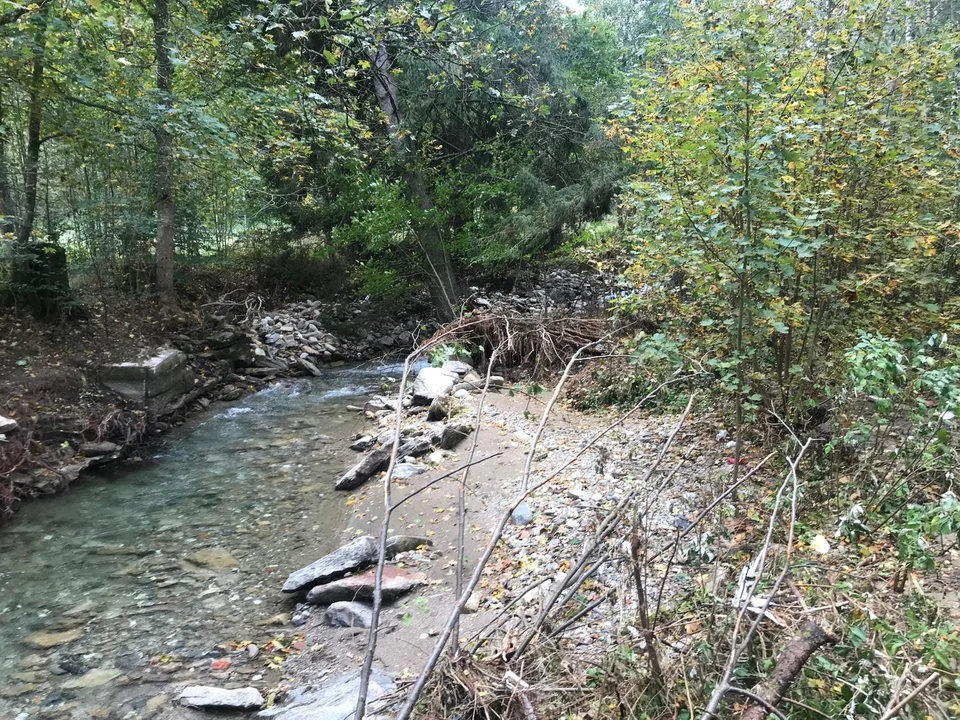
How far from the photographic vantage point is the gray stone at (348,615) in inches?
155

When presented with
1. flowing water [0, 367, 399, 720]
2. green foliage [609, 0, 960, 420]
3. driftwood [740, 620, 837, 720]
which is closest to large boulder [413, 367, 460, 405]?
flowing water [0, 367, 399, 720]

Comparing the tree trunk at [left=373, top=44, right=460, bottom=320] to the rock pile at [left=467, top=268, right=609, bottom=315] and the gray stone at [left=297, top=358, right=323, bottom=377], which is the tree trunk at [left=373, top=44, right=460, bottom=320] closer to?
the rock pile at [left=467, top=268, right=609, bottom=315]

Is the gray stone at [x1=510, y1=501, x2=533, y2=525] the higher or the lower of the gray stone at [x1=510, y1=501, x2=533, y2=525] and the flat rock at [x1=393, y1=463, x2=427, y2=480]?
the higher

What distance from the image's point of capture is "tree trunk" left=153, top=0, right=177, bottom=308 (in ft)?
27.9

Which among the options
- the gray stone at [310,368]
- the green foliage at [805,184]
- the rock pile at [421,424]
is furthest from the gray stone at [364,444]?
the green foliage at [805,184]

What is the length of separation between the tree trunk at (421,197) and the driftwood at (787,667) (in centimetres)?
943

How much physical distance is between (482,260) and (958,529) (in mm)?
10802

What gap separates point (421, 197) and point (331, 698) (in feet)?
33.8

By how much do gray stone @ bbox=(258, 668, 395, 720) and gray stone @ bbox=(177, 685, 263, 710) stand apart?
0.10 m

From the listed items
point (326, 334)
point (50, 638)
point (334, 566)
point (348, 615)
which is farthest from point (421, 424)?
point (326, 334)

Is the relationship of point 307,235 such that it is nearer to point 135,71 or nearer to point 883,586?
point 135,71

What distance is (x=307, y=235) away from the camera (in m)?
14.6

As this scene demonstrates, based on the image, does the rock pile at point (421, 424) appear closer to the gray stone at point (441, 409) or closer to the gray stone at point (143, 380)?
the gray stone at point (441, 409)

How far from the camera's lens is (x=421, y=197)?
12219mm
